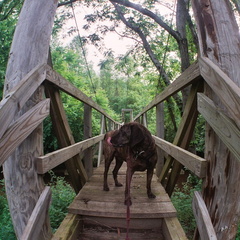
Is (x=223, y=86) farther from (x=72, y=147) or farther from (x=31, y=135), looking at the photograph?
(x=72, y=147)

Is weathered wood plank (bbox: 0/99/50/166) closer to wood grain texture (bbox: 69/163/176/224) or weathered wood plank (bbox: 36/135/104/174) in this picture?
weathered wood plank (bbox: 36/135/104/174)

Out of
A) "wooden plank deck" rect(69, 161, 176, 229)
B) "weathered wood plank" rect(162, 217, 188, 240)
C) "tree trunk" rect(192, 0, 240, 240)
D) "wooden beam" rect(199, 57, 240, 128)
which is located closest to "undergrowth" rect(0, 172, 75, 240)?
"wooden plank deck" rect(69, 161, 176, 229)

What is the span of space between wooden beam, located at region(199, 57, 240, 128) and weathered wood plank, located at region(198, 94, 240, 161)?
0.20ft

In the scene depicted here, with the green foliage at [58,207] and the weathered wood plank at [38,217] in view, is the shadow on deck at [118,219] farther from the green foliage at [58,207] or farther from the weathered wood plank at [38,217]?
the green foliage at [58,207]

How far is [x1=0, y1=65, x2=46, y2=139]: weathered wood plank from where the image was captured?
1114mm

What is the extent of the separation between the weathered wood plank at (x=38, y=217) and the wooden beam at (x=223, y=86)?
4.15ft

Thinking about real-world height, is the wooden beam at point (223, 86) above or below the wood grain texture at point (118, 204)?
above

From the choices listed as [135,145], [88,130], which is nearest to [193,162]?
[135,145]

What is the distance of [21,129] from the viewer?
1.29 meters

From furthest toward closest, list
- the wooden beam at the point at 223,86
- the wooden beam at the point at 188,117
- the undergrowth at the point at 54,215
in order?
the undergrowth at the point at 54,215, the wooden beam at the point at 188,117, the wooden beam at the point at 223,86

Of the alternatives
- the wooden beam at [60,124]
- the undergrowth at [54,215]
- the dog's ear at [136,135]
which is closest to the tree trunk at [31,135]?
the wooden beam at [60,124]

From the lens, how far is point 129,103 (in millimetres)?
29953

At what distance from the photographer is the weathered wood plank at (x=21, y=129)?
1.13 metres

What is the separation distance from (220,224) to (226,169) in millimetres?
343
